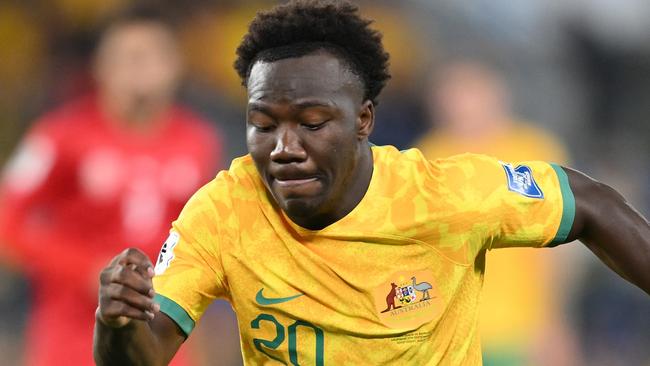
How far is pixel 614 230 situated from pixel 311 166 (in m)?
0.92

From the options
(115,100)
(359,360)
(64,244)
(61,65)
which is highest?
(61,65)

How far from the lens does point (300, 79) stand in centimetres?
350

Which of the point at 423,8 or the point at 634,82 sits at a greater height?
the point at 423,8

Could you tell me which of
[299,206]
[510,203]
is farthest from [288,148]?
[510,203]

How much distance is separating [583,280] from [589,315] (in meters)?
0.23

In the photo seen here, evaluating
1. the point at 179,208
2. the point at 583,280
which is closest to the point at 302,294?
the point at 179,208

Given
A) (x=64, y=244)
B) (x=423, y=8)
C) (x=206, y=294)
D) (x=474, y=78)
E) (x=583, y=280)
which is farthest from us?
(x=423, y=8)

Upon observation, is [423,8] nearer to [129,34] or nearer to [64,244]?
[129,34]

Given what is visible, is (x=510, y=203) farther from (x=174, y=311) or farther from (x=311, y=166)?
(x=174, y=311)

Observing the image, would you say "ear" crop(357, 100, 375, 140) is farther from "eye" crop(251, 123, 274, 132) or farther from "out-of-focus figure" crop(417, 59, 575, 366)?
"out-of-focus figure" crop(417, 59, 575, 366)

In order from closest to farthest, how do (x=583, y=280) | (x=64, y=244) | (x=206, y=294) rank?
(x=206, y=294) < (x=64, y=244) < (x=583, y=280)

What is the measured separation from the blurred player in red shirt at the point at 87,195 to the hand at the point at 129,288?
3.02 m

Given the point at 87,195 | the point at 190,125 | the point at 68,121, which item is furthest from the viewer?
the point at 190,125

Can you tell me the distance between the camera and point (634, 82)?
922 centimetres
